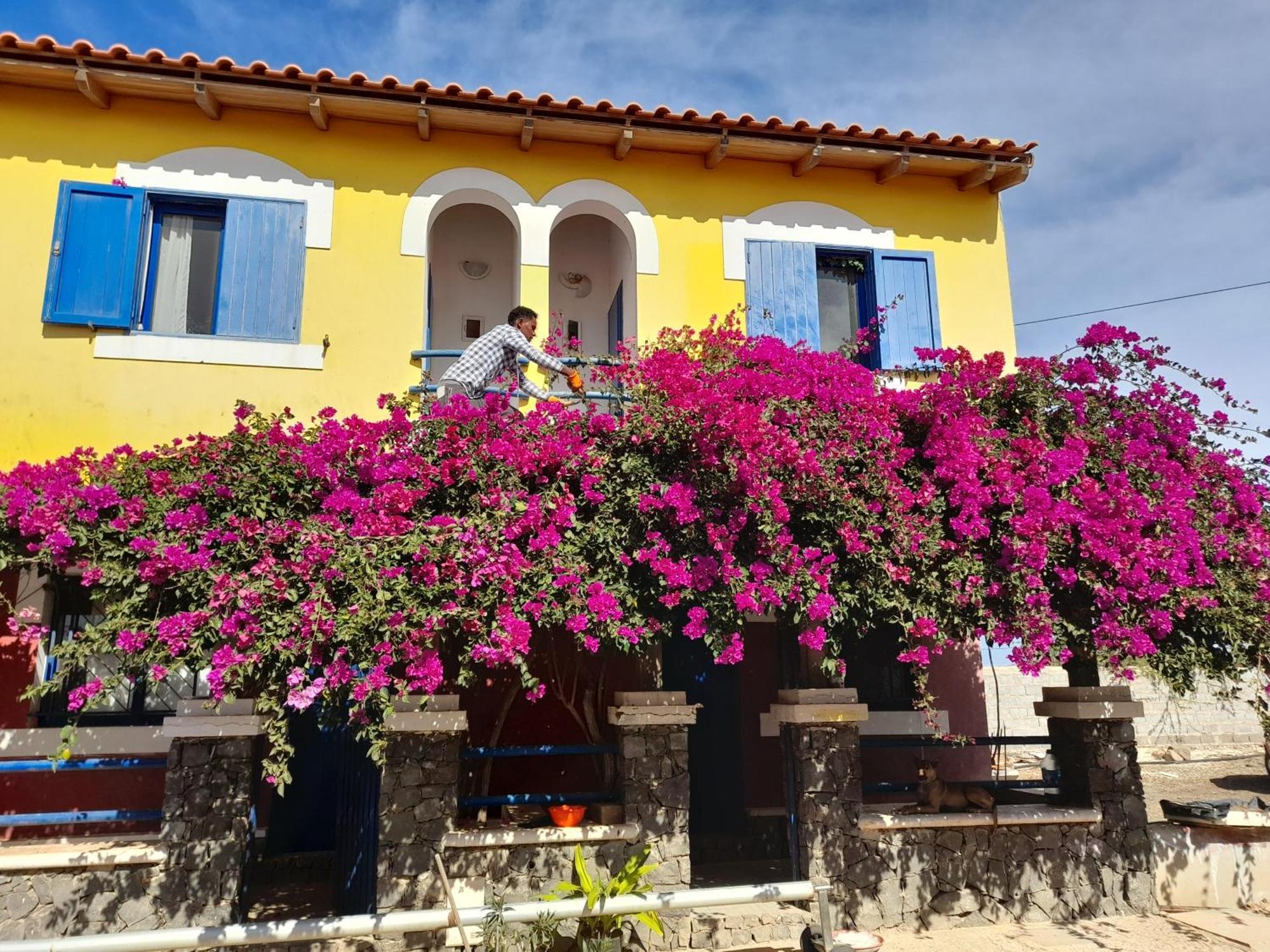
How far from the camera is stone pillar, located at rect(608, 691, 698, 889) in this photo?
21.6 ft

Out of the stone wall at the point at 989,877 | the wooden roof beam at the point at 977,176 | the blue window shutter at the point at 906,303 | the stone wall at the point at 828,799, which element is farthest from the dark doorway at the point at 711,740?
the wooden roof beam at the point at 977,176

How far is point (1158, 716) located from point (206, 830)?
55.6ft

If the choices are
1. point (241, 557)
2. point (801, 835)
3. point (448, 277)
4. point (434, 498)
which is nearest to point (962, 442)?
point (801, 835)

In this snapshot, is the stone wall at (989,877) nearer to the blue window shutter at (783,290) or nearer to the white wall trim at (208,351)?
the blue window shutter at (783,290)

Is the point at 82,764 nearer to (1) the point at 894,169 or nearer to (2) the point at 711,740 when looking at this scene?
(2) the point at 711,740

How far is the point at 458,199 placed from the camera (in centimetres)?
863

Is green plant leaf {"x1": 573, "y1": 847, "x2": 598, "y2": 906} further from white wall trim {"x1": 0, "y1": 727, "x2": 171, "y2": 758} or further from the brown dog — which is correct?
white wall trim {"x1": 0, "y1": 727, "x2": 171, "y2": 758}

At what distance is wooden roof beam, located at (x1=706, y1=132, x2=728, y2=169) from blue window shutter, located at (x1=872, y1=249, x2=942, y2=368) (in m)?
1.83

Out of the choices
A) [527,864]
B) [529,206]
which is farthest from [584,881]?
[529,206]

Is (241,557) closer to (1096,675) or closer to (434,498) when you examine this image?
(434,498)

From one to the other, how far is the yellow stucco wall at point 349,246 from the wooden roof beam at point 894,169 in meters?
0.11

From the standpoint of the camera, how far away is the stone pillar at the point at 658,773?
6.57m

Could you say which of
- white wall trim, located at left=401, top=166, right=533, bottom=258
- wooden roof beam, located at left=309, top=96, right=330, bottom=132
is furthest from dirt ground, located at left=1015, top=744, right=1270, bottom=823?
wooden roof beam, located at left=309, top=96, right=330, bottom=132

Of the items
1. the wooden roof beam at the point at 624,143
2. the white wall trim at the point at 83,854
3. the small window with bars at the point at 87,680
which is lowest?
the white wall trim at the point at 83,854
